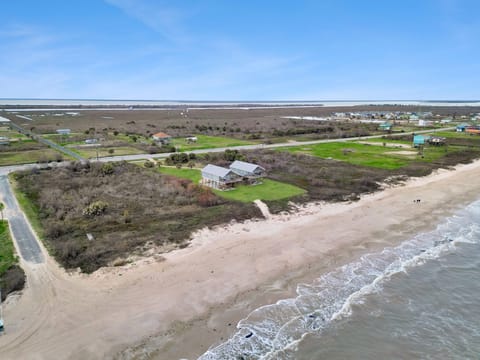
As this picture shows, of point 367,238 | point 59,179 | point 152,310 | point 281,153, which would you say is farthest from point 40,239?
point 281,153

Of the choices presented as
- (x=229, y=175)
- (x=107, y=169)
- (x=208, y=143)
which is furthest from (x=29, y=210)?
(x=208, y=143)

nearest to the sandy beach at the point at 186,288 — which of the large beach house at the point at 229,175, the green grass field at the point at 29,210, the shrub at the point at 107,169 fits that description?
the green grass field at the point at 29,210

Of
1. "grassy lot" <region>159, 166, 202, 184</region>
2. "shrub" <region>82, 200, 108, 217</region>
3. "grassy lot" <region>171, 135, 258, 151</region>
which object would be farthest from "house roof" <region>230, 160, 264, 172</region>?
"grassy lot" <region>171, 135, 258, 151</region>

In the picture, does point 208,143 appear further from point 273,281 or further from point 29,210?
point 273,281

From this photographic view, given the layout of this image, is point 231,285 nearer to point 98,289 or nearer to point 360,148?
point 98,289

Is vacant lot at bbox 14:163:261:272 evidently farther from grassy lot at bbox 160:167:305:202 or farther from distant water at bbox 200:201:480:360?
distant water at bbox 200:201:480:360

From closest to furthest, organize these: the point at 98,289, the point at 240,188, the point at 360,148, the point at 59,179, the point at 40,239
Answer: the point at 98,289, the point at 40,239, the point at 240,188, the point at 59,179, the point at 360,148
